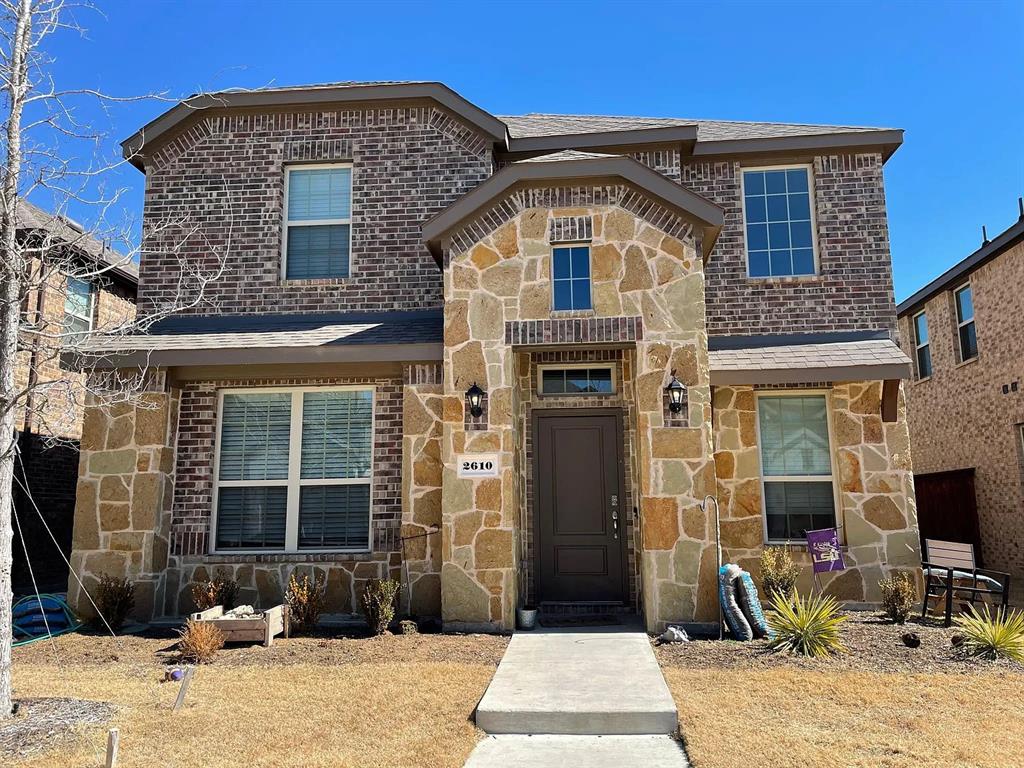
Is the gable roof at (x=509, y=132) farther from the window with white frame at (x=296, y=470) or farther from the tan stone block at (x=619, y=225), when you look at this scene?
the window with white frame at (x=296, y=470)

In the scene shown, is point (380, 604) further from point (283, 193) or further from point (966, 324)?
point (966, 324)

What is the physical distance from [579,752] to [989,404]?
507 inches

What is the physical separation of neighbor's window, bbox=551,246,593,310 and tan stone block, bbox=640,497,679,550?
7.78ft

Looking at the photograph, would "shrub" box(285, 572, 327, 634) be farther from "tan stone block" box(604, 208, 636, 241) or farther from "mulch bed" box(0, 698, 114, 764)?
"tan stone block" box(604, 208, 636, 241)

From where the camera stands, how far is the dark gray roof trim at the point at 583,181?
879 centimetres

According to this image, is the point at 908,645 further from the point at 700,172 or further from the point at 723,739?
the point at 700,172

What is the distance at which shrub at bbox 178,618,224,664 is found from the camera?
7.27m

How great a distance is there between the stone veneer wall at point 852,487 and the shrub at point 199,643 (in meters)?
6.07

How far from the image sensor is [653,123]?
11602mm

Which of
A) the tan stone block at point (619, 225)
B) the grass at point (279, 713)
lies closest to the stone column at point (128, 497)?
the grass at point (279, 713)

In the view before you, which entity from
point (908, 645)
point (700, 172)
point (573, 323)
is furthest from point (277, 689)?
point (700, 172)

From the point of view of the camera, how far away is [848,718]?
5395 mm

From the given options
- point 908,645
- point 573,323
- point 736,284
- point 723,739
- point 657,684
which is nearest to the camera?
point 723,739

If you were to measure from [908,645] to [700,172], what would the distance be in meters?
6.79
